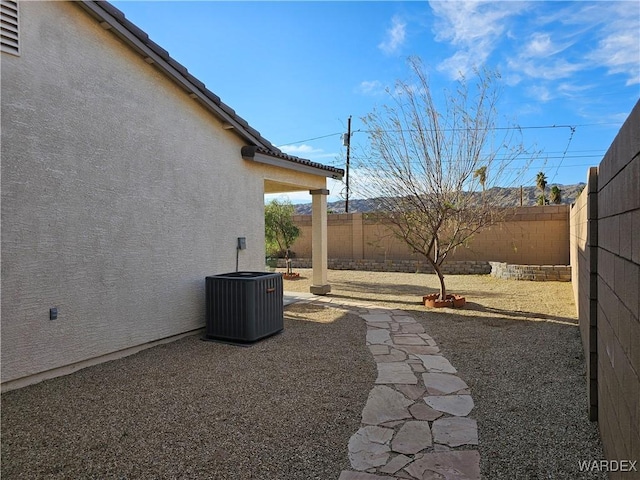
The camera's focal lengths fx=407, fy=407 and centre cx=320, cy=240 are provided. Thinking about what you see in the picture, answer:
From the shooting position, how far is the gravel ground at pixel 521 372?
3.18 metres

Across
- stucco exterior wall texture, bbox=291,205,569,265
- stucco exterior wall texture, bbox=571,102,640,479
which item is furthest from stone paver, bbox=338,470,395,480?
stucco exterior wall texture, bbox=291,205,569,265

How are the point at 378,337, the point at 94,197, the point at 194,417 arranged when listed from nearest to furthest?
the point at 194,417 → the point at 94,197 → the point at 378,337

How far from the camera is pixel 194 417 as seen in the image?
155 inches

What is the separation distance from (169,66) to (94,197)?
8.17 ft

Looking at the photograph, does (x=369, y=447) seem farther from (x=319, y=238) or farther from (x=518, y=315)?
(x=319, y=238)

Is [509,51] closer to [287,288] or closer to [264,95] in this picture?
[264,95]

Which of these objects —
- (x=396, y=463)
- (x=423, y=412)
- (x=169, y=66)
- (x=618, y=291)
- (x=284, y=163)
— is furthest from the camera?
(x=284, y=163)

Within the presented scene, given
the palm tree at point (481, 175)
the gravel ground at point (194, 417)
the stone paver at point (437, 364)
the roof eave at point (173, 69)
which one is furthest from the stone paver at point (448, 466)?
the palm tree at point (481, 175)

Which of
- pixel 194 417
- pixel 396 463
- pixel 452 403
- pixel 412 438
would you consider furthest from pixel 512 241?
pixel 194 417

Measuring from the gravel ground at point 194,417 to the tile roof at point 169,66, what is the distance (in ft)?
14.2

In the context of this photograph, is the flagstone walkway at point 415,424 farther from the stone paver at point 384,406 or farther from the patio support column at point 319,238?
the patio support column at point 319,238

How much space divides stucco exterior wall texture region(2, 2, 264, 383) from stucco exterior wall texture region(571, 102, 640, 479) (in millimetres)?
5608

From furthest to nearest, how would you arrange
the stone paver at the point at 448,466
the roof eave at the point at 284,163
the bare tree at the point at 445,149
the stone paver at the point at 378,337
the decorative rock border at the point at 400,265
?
1. the decorative rock border at the point at 400,265
2. the bare tree at the point at 445,149
3. the roof eave at the point at 284,163
4. the stone paver at the point at 378,337
5. the stone paver at the point at 448,466

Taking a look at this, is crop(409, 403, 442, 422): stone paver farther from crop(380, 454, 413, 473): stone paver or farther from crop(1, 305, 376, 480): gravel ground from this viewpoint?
crop(380, 454, 413, 473): stone paver
